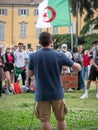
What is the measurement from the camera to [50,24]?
18.2 metres

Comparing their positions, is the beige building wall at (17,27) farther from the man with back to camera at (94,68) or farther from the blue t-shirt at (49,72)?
the blue t-shirt at (49,72)

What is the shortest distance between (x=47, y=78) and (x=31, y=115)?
141 inches

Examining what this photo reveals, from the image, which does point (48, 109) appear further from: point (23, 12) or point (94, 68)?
point (23, 12)

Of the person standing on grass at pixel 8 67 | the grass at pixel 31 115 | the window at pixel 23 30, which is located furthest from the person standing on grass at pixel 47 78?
the window at pixel 23 30

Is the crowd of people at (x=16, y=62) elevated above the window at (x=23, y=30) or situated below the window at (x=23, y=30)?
below

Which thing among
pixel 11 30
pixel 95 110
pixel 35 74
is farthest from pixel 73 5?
pixel 11 30

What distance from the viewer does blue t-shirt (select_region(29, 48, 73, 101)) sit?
293 inches

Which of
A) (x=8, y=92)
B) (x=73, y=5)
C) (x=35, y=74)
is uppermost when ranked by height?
(x=73, y=5)

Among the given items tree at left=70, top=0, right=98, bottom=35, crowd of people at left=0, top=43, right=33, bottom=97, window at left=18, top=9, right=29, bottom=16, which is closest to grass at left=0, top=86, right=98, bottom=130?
crowd of people at left=0, top=43, right=33, bottom=97

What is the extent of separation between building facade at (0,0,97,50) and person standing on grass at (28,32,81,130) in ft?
288

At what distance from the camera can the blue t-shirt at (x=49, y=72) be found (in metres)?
7.45

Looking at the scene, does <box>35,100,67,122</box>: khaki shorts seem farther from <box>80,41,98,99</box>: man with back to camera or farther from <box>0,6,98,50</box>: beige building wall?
<box>0,6,98,50</box>: beige building wall

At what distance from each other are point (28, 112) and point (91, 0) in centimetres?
3023

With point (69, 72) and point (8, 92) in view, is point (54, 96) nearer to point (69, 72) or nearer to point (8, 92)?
point (8, 92)
